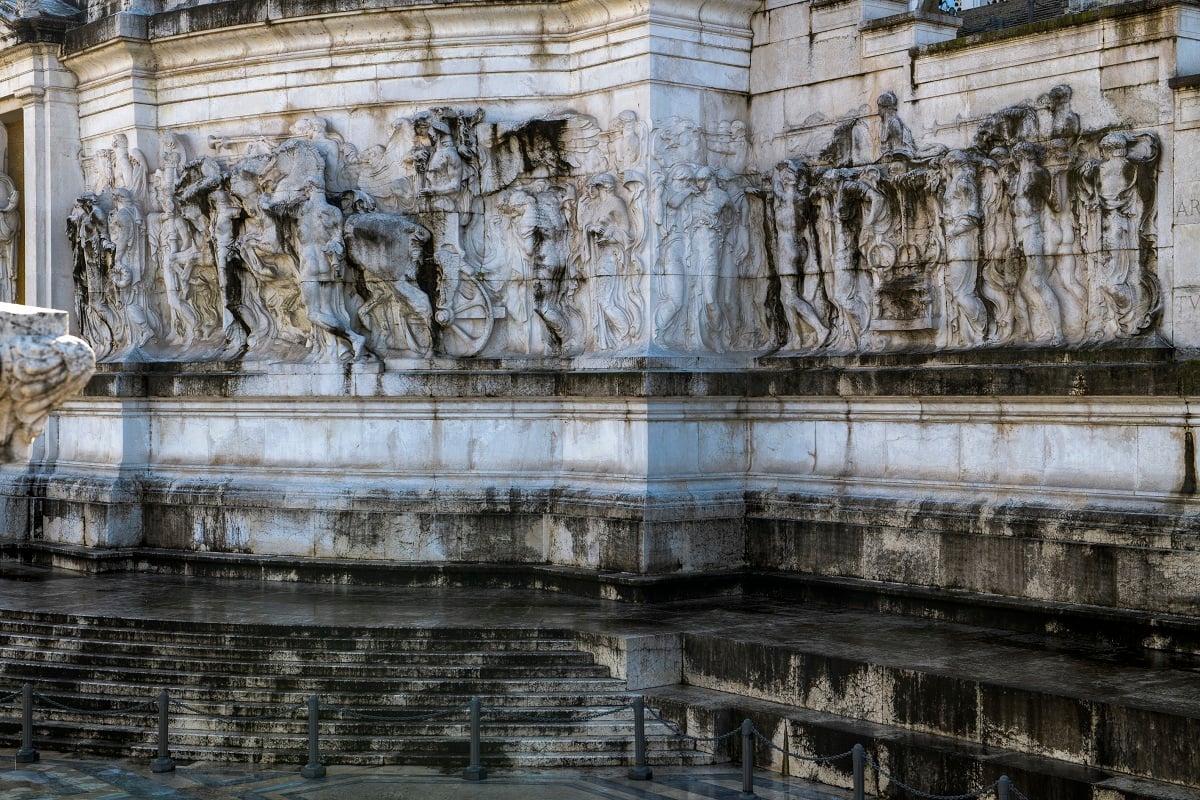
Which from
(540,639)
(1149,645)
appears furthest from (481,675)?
(1149,645)

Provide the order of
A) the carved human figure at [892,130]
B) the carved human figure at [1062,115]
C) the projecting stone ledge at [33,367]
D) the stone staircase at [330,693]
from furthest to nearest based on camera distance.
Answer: the carved human figure at [892,130] < the carved human figure at [1062,115] < the stone staircase at [330,693] < the projecting stone ledge at [33,367]

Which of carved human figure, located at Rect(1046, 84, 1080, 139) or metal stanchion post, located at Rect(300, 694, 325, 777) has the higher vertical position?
carved human figure, located at Rect(1046, 84, 1080, 139)

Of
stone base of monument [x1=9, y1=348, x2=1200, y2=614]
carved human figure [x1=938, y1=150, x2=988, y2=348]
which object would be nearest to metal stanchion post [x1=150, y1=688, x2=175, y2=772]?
stone base of monument [x1=9, y1=348, x2=1200, y2=614]

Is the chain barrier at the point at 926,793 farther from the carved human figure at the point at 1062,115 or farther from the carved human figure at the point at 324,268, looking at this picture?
the carved human figure at the point at 324,268

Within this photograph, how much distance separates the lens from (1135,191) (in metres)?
15.1

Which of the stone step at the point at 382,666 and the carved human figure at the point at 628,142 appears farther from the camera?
the carved human figure at the point at 628,142

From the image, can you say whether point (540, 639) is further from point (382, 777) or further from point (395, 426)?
point (395, 426)

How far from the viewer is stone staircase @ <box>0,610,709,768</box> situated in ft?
45.7

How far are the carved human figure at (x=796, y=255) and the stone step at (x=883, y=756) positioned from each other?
4.79 m

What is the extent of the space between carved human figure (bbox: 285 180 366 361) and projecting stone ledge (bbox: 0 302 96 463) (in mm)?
10783

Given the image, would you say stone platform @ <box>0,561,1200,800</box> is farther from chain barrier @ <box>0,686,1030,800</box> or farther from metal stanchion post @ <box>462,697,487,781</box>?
metal stanchion post @ <box>462,697,487,781</box>

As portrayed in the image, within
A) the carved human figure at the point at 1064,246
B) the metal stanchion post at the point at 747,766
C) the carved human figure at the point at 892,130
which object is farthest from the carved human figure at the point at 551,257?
the metal stanchion post at the point at 747,766

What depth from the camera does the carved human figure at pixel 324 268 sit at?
19.4m

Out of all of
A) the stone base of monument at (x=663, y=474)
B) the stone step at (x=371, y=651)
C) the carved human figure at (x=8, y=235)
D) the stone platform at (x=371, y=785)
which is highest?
the carved human figure at (x=8, y=235)
